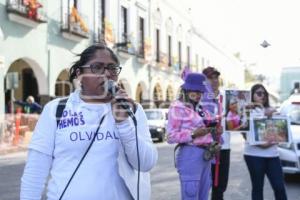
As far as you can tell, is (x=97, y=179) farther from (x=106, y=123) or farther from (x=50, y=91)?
(x=50, y=91)

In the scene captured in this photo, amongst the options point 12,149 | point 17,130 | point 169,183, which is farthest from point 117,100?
point 17,130

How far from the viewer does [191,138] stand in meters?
4.57

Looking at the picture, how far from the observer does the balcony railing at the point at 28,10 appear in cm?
1733

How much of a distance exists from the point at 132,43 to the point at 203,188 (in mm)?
20299

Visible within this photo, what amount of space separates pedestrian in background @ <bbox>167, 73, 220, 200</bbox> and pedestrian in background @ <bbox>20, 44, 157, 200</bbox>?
1849mm

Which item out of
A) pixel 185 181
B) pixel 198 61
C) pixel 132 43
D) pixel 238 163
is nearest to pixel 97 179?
pixel 185 181

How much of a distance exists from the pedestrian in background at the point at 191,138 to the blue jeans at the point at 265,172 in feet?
2.68

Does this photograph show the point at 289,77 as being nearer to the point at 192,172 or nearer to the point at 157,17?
the point at 157,17

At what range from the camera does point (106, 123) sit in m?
2.66

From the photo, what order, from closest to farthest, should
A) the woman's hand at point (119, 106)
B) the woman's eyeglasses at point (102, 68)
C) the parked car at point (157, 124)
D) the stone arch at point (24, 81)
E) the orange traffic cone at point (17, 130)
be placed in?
the woman's hand at point (119, 106), the woman's eyeglasses at point (102, 68), the orange traffic cone at point (17, 130), the parked car at point (157, 124), the stone arch at point (24, 81)

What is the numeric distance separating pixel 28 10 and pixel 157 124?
6.95 m

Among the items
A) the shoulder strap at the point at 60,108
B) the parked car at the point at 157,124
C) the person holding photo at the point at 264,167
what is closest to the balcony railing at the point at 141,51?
the parked car at the point at 157,124

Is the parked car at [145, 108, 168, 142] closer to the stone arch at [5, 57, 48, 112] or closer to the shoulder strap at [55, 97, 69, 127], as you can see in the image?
the stone arch at [5, 57, 48, 112]

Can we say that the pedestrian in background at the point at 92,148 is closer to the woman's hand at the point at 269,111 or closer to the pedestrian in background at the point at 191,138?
the pedestrian in background at the point at 191,138
